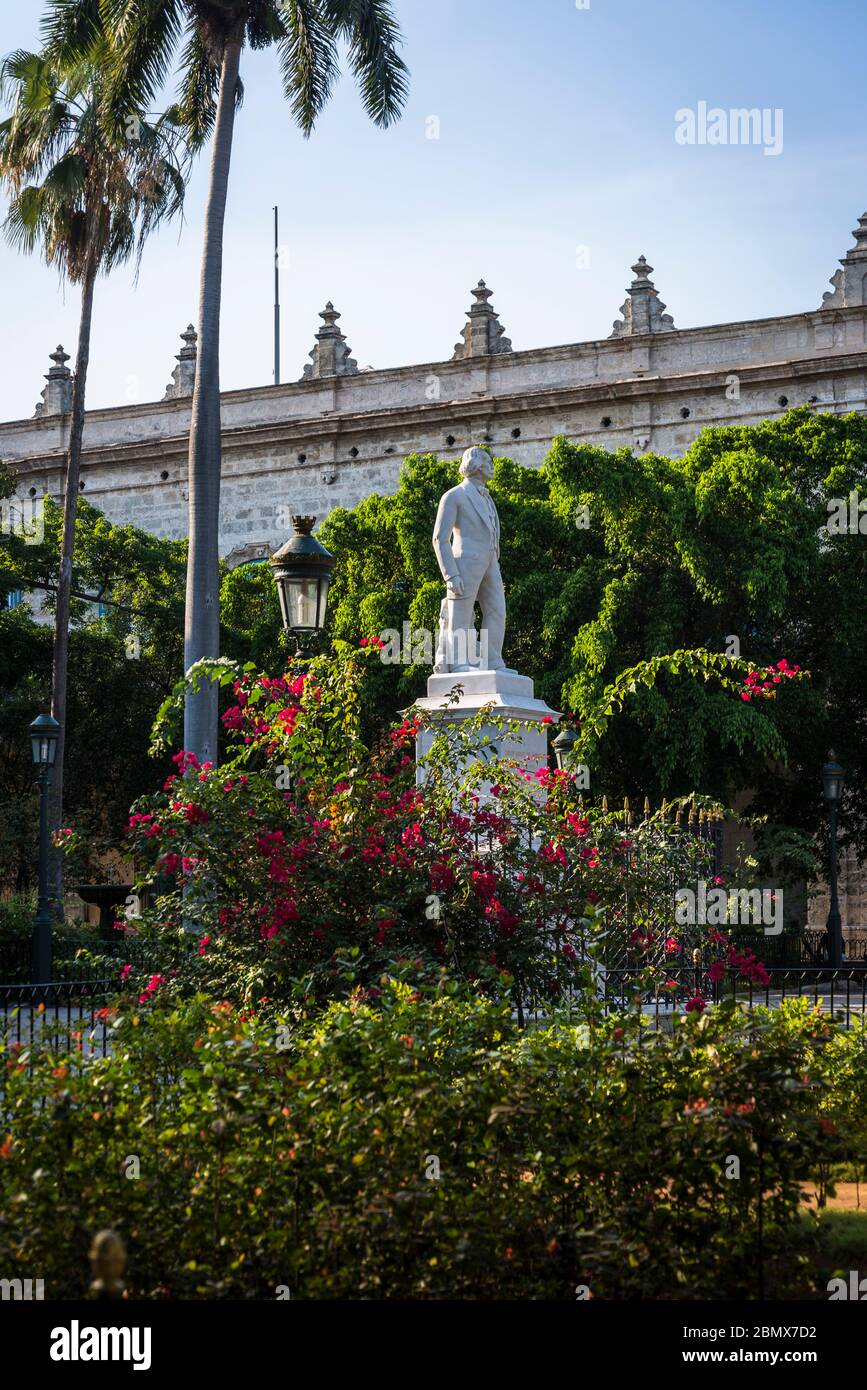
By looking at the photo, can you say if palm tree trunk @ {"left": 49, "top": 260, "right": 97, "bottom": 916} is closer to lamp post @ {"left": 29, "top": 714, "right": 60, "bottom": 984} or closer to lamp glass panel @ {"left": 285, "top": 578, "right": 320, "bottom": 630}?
lamp post @ {"left": 29, "top": 714, "right": 60, "bottom": 984}

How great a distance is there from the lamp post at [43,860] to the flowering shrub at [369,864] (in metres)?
7.61

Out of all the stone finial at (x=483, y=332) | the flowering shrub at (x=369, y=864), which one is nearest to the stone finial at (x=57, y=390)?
the stone finial at (x=483, y=332)

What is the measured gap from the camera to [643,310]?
103ft

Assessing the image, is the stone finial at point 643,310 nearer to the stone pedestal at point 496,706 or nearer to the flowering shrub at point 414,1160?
the stone pedestal at point 496,706

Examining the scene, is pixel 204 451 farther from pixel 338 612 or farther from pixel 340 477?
pixel 340 477

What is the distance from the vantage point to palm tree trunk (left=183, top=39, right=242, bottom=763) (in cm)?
1521

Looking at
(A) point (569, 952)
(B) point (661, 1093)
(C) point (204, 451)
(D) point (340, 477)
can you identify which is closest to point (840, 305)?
(D) point (340, 477)

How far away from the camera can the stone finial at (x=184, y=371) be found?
1393 inches

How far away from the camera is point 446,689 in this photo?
37.0 ft

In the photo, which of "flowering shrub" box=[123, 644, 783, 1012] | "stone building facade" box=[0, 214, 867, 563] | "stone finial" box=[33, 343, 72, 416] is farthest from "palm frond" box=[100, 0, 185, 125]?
"stone finial" box=[33, 343, 72, 416]

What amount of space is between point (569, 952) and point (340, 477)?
26.2 metres

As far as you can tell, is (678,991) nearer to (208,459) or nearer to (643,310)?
(208,459)

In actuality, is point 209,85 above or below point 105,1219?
above

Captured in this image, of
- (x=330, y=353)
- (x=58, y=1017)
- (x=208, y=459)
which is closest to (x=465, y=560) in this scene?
(x=208, y=459)
